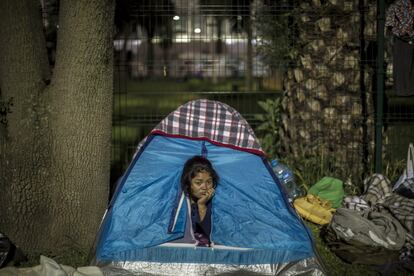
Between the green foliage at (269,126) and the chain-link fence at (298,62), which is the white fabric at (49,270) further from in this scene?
→ the green foliage at (269,126)

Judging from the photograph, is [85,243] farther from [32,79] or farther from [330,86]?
[330,86]

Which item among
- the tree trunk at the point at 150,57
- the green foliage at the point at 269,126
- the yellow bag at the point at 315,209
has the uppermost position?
the tree trunk at the point at 150,57

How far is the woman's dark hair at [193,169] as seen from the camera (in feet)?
18.3

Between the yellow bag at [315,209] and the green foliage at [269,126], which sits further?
the green foliage at [269,126]

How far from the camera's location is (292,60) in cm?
803

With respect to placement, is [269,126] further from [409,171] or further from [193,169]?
[193,169]

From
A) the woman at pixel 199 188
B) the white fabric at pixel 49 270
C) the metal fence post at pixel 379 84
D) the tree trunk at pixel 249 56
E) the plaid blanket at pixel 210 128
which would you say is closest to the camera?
the white fabric at pixel 49 270

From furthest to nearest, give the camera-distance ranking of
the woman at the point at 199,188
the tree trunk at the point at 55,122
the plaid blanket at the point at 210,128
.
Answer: the plaid blanket at the point at 210,128 < the woman at the point at 199,188 < the tree trunk at the point at 55,122

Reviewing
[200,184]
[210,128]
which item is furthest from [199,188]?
[210,128]

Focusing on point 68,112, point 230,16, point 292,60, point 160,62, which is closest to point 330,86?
point 292,60

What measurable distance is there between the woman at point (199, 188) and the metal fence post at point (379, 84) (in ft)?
7.92

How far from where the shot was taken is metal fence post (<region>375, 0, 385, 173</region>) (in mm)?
7129

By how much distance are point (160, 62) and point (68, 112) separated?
2.70 metres

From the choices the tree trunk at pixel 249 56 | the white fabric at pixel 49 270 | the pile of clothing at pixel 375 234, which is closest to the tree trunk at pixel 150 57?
the tree trunk at pixel 249 56
